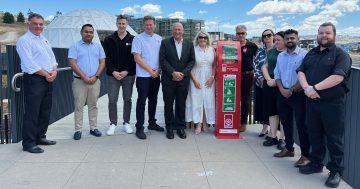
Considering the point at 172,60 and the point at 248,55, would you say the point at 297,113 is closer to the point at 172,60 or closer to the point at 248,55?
the point at 248,55

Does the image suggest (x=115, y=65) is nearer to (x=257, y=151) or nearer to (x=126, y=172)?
(x=126, y=172)

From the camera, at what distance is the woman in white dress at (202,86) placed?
670 centimetres

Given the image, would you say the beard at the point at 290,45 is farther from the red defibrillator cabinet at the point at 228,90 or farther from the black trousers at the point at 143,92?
the black trousers at the point at 143,92

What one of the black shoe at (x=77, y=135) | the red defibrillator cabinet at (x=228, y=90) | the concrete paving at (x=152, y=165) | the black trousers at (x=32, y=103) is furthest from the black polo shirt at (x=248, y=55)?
the black trousers at (x=32, y=103)

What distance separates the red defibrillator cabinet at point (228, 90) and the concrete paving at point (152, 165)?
24 centimetres

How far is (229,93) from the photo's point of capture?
263 inches

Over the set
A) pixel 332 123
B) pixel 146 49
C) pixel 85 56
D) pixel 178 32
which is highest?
pixel 178 32

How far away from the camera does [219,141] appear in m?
6.50

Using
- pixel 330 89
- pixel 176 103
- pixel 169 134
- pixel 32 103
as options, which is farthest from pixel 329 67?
pixel 32 103

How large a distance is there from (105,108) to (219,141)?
4.79m

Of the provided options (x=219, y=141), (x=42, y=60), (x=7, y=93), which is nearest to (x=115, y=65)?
(x=42, y=60)

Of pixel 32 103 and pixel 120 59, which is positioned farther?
pixel 120 59

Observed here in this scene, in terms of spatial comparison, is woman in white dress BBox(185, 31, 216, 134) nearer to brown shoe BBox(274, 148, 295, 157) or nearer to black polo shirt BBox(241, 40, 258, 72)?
black polo shirt BBox(241, 40, 258, 72)

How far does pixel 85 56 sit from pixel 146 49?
1.03 m
